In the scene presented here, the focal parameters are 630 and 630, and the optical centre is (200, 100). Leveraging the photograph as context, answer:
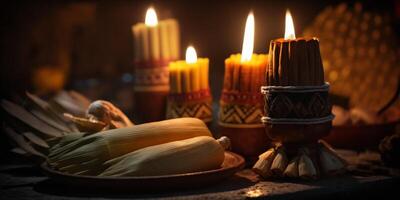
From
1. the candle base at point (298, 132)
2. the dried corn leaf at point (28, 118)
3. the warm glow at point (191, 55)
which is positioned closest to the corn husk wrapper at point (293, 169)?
the candle base at point (298, 132)

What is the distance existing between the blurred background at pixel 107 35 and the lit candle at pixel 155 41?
0.55 metres

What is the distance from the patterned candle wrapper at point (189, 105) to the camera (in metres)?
2.54

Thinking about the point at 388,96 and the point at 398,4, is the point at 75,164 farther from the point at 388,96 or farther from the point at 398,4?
the point at 398,4

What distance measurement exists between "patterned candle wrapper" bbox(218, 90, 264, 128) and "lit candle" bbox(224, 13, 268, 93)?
0.9 inches

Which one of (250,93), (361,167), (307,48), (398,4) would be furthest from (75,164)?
(398,4)

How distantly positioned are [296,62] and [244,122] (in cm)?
40

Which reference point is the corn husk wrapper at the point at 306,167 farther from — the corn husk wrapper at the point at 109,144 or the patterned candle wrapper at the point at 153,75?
the patterned candle wrapper at the point at 153,75

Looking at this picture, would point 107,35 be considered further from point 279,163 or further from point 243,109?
point 279,163

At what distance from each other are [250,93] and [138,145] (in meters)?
0.50

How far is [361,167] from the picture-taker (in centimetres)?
246

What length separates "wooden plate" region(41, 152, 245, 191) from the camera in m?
1.97

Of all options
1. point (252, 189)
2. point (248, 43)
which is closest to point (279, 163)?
point (252, 189)

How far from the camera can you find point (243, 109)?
2428 mm

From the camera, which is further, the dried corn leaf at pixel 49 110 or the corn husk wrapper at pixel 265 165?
the dried corn leaf at pixel 49 110
